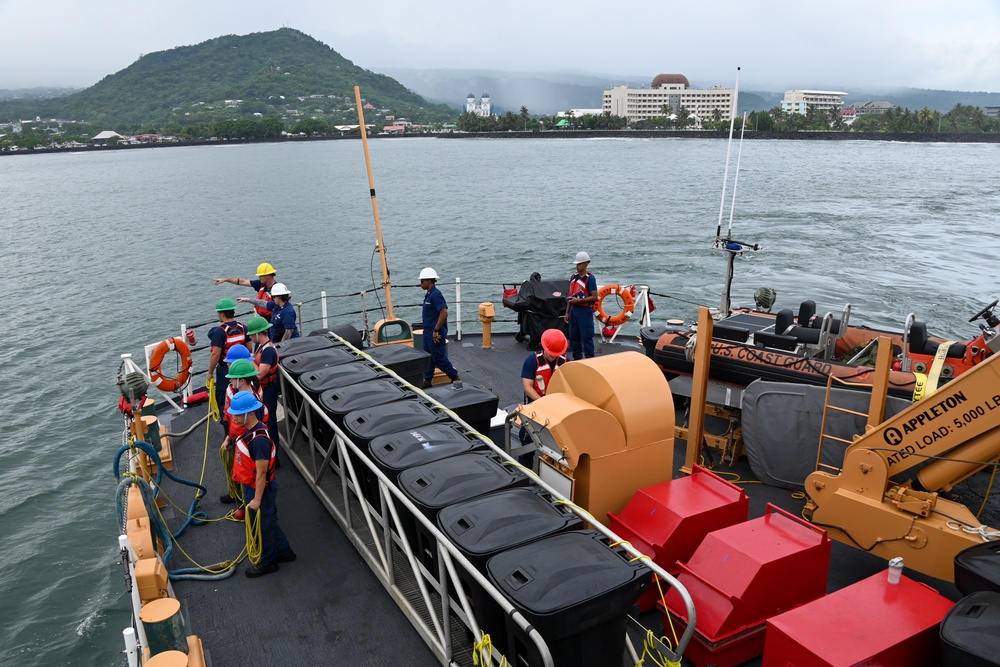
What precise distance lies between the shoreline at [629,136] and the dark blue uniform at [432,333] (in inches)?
4972

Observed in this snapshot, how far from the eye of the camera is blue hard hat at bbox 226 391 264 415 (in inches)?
209

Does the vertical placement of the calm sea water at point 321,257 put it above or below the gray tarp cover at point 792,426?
below

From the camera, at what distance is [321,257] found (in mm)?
34812

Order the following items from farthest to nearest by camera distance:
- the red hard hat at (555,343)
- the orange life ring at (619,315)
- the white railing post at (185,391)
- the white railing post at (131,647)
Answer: the orange life ring at (619,315) → the white railing post at (185,391) → the red hard hat at (555,343) → the white railing post at (131,647)

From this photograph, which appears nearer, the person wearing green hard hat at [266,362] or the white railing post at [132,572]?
the white railing post at [132,572]

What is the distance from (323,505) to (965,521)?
549cm

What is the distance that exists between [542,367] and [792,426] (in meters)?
2.62

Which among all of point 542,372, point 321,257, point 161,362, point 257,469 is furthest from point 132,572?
point 321,257

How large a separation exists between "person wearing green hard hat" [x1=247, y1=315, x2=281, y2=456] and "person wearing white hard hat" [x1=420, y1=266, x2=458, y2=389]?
7.68 feet

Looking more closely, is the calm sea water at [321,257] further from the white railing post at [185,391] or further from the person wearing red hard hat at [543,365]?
the person wearing red hard hat at [543,365]

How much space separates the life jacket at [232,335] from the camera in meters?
7.73

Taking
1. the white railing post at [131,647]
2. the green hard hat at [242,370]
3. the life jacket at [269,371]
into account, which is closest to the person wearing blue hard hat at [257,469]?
the green hard hat at [242,370]

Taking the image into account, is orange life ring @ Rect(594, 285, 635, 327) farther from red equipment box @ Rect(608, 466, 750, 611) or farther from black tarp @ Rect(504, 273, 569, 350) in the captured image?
red equipment box @ Rect(608, 466, 750, 611)

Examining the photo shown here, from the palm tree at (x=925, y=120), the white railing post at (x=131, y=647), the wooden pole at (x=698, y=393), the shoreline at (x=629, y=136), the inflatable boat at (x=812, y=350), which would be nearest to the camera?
the white railing post at (x=131, y=647)
